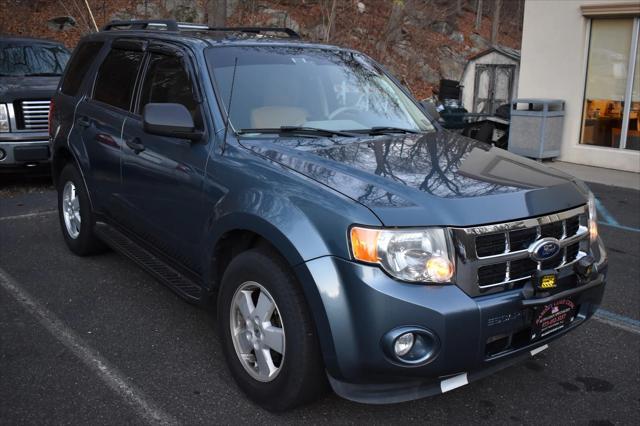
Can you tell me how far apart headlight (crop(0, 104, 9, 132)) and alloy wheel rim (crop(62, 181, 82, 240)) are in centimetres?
321

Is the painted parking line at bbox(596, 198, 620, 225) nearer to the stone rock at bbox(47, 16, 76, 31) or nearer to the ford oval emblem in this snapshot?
the ford oval emblem

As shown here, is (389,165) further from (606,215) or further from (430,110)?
(606,215)

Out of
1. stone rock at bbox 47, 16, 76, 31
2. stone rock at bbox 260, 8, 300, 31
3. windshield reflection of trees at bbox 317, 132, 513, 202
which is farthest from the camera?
stone rock at bbox 260, 8, 300, 31

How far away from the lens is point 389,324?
2656 mm

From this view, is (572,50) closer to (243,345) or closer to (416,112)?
(416,112)

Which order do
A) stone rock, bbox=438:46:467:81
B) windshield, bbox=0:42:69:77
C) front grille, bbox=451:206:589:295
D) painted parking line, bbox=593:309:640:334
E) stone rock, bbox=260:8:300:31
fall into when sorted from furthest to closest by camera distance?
stone rock, bbox=438:46:467:81 → stone rock, bbox=260:8:300:31 → windshield, bbox=0:42:69:77 → painted parking line, bbox=593:309:640:334 → front grille, bbox=451:206:589:295

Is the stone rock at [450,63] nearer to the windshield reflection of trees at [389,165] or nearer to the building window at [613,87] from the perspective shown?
the building window at [613,87]

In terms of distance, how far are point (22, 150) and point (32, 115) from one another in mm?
566

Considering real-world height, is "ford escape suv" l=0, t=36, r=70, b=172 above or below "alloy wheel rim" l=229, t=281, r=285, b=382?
above

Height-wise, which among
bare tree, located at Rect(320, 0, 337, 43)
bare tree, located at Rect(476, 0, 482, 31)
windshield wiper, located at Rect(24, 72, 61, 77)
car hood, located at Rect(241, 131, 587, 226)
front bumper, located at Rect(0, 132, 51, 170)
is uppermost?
bare tree, located at Rect(476, 0, 482, 31)

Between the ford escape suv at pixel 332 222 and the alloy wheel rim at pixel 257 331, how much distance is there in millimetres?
11

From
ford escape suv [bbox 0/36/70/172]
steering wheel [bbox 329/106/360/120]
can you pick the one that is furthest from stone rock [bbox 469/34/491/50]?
steering wheel [bbox 329/106/360/120]

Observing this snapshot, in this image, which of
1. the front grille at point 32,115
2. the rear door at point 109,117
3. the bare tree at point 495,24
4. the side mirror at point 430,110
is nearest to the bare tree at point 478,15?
the bare tree at point 495,24

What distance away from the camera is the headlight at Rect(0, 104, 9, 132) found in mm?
8258
